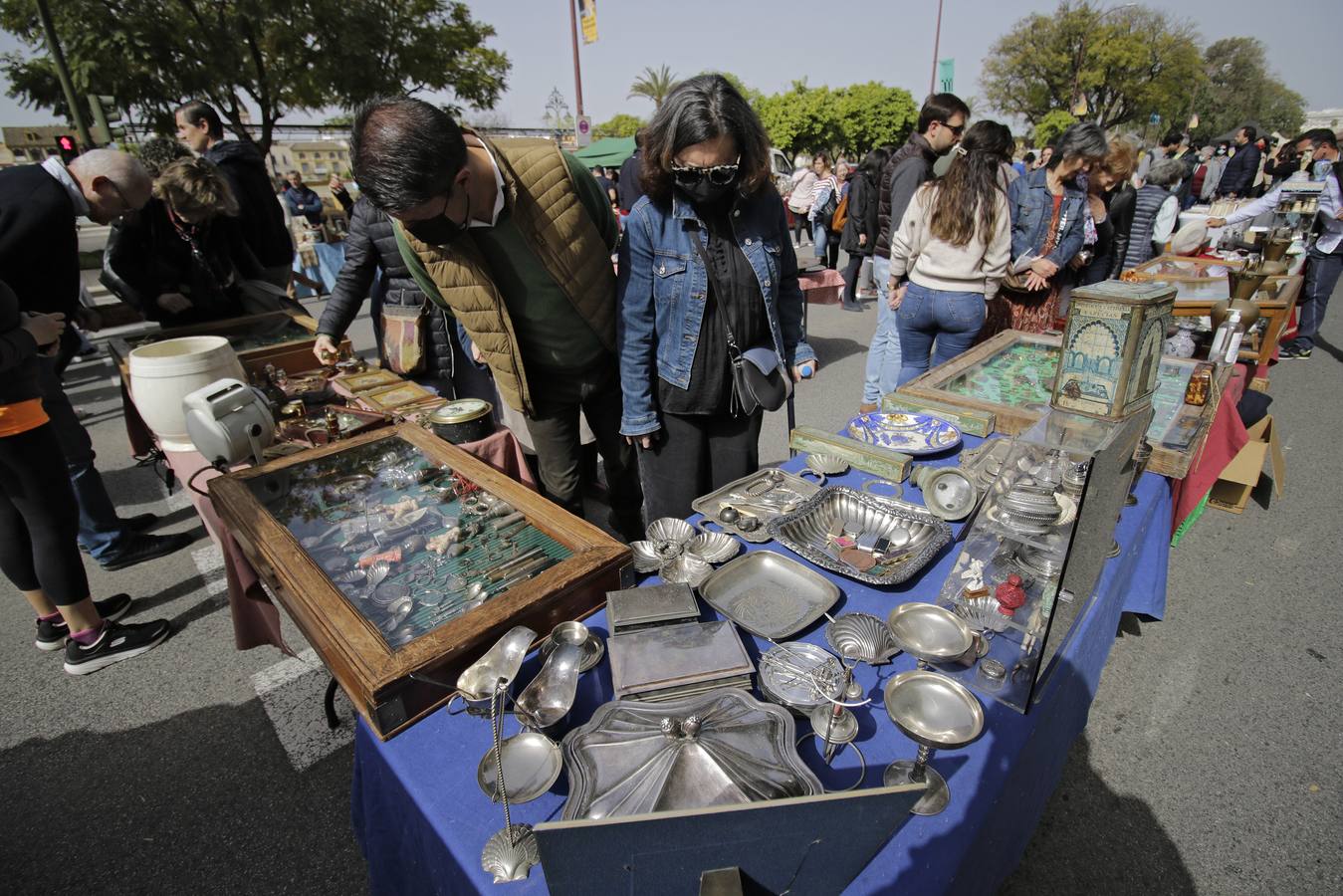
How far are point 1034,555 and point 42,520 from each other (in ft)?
9.90

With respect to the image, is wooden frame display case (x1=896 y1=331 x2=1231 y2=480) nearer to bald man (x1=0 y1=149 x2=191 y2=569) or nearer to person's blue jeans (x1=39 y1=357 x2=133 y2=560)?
bald man (x1=0 y1=149 x2=191 y2=569)

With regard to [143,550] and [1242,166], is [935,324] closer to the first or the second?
[143,550]

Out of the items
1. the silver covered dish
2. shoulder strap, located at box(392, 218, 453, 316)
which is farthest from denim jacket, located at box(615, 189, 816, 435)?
the silver covered dish

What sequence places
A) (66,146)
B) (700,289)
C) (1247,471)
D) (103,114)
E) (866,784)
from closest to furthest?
(866,784)
(700,289)
(1247,471)
(66,146)
(103,114)

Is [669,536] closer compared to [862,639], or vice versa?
[862,639]

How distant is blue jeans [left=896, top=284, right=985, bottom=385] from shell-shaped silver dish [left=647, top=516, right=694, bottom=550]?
184 cm

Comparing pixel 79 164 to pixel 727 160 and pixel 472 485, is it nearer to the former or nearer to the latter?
pixel 472 485

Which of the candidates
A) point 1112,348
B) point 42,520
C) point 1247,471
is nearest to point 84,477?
point 42,520

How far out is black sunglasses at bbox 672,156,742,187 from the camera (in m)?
1.58

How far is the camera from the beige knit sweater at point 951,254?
2.79 m

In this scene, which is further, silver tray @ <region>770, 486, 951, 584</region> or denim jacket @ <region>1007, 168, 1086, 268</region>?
denim jacket @ <region>1007, 168, 1086, 268</region>

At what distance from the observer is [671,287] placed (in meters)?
1.77

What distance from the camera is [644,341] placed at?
1866 millimetres

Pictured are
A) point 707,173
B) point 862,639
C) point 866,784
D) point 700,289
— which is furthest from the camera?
point 700,289
